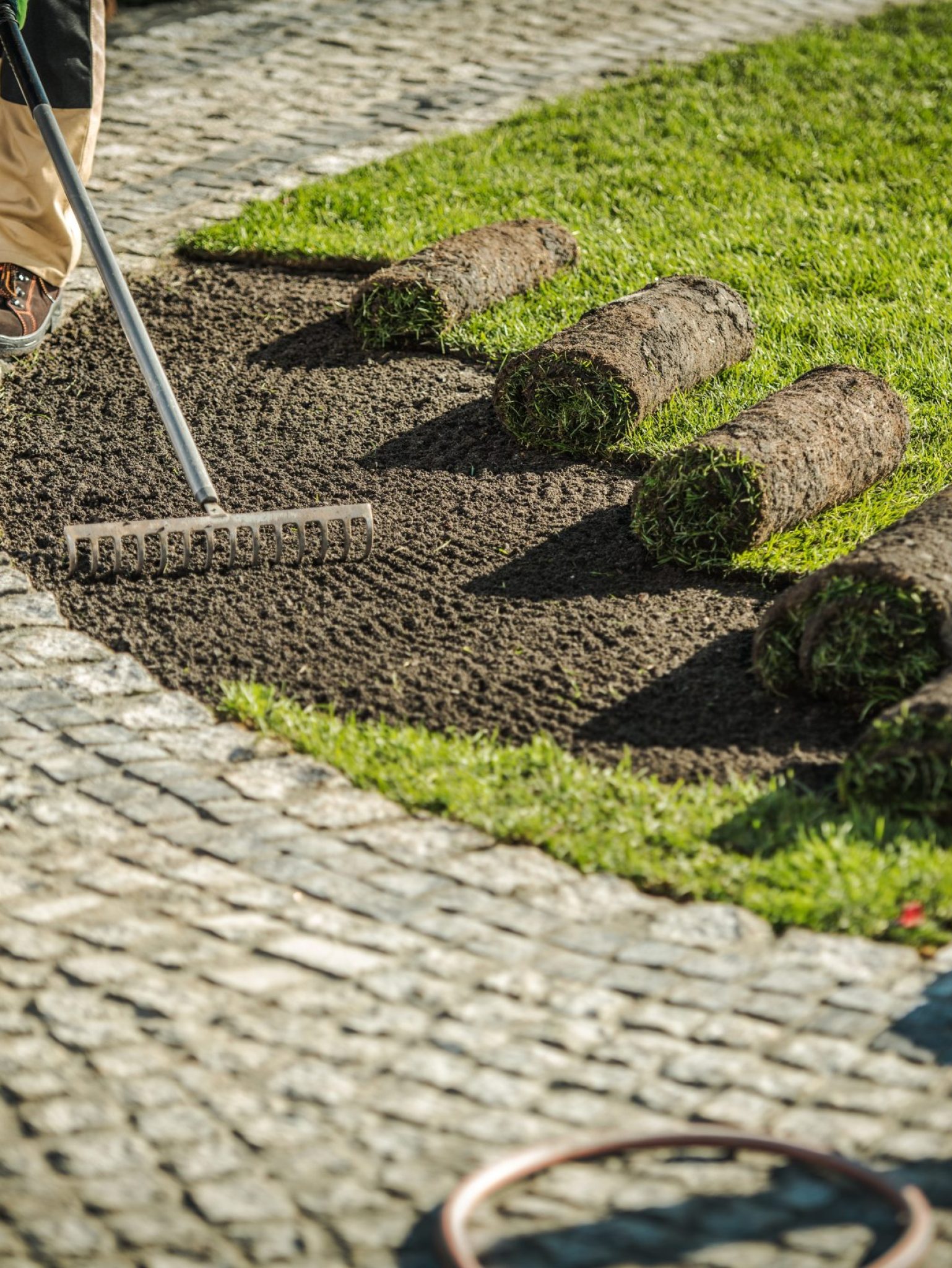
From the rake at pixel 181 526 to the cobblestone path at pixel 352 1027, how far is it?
528 mm

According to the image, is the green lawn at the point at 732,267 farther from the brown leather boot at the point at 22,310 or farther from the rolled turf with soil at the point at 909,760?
the brown leather boot at the point at 22,310

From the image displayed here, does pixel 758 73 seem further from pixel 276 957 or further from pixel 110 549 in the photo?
pixel 276 957

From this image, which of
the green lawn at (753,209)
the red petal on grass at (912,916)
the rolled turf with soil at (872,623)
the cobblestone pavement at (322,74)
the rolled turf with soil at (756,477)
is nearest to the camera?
the red petal on grass at (912,916)

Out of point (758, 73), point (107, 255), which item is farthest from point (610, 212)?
point (107, 255)

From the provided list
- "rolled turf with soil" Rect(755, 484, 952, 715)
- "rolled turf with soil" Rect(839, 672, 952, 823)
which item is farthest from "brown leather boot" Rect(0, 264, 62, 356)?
"rolled turf with soil" Rect(839, 672, 952, 823)

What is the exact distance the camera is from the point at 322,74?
11.1 meters

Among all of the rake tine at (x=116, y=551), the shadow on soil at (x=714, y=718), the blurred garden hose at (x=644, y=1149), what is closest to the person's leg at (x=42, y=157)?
the rake tine at (x=116, y=551)

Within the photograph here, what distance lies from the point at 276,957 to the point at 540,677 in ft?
5.04

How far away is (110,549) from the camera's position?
5727mm

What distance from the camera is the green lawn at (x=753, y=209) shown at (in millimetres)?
6895

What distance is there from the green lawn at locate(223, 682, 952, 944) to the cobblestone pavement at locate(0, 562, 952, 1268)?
0.07 metres

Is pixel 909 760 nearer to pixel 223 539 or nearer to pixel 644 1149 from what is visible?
pixel 644 1149

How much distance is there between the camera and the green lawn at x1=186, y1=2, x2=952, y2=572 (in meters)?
6.89

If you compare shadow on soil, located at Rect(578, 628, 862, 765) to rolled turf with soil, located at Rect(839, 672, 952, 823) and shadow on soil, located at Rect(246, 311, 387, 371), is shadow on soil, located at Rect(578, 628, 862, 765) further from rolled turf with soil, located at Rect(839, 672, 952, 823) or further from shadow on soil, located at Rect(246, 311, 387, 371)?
shadow on soil, located at Rect(246, 311, 387, 371)
